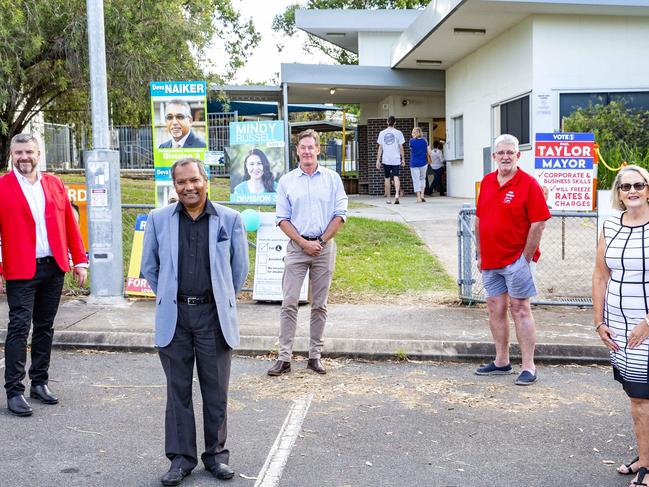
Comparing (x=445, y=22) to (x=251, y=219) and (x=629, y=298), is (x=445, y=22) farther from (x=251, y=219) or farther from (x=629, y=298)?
(x=629, y=298)

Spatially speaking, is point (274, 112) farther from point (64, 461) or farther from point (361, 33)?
point (64, 461)

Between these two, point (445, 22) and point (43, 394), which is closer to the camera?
point (43, 394)

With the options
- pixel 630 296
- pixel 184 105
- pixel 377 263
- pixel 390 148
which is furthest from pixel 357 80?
pixel 630 296

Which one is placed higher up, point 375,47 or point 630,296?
point 375,47

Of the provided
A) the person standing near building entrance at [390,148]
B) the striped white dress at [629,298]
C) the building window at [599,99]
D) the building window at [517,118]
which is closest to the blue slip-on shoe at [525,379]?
the striped white dress at [629,298]

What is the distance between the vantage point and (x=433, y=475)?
4664mm

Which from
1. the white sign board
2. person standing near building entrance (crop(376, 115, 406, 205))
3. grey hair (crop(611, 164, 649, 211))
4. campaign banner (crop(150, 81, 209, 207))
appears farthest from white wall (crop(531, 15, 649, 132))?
grey hair (crop(611, 164, 649, 211))

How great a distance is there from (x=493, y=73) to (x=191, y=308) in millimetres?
16809

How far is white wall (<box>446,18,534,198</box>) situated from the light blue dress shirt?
36.8 ft

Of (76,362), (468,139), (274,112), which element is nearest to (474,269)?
(76,362)

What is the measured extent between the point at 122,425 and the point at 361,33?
2481cm

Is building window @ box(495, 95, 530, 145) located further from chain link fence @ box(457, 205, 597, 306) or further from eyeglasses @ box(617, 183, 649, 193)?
eyeglasses @ box(617, 183, 649, 193)

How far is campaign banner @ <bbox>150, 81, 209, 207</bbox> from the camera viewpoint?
32.4 ft

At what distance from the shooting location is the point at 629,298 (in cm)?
440
